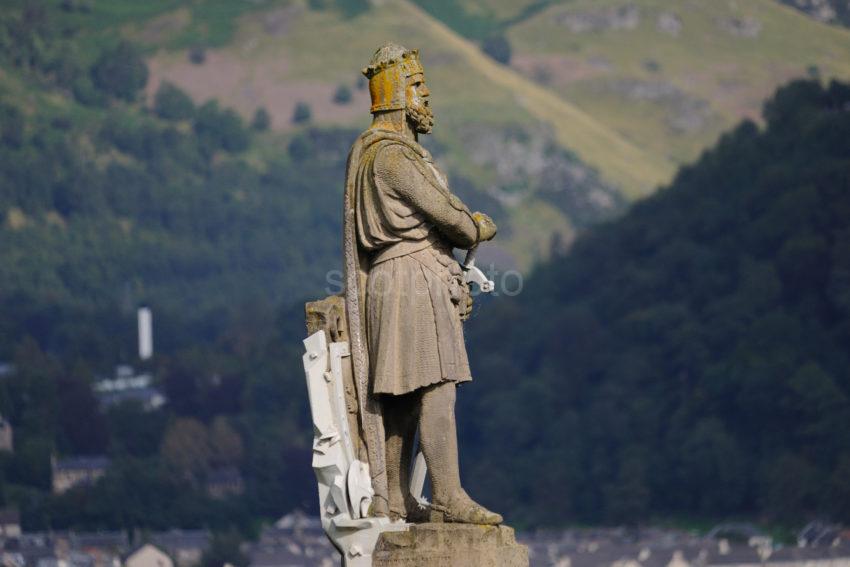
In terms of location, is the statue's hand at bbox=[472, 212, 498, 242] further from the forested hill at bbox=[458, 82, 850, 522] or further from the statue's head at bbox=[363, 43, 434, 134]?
the forested hill at bbox=[458, 82, 850, 522]

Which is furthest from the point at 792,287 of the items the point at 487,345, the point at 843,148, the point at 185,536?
the point at 185,536

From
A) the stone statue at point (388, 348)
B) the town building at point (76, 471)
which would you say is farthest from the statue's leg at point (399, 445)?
the town building at point (76, 471)

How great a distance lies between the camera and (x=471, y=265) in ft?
70.2

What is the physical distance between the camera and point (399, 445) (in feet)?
70.3

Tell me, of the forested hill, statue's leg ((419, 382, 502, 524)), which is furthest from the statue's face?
the forested hill

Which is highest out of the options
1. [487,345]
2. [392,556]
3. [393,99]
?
[487,345]

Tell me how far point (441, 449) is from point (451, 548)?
824 mm

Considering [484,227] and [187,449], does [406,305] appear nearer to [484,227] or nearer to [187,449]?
[484,227]

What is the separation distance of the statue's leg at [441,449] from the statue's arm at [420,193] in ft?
3.32

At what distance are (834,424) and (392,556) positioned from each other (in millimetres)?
128665

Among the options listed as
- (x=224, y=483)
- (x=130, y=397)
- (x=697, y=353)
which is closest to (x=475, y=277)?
(x=697, y=353)

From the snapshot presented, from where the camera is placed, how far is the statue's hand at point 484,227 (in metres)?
21.3

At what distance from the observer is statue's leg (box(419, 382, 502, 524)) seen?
2097 centimetres

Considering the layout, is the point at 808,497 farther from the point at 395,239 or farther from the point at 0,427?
the point at 395,239
